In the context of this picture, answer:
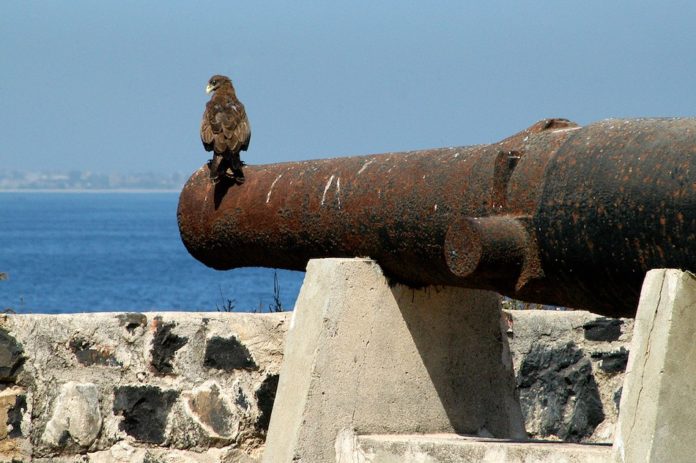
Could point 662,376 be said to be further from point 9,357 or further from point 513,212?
point 9,357

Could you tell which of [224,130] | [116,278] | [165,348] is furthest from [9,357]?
[116,278]

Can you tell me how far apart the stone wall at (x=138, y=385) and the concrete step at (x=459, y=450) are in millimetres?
893

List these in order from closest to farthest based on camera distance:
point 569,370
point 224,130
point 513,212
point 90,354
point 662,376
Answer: point 662,376 → point 513,212 → point 90,354 → point 569,370 → point 224,130

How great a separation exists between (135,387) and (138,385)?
1 cm

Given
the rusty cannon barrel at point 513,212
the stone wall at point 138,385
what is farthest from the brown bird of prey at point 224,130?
the stone wall at point 138,385

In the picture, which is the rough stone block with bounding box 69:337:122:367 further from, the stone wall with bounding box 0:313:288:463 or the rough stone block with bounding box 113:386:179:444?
the rough stone block with bounding box 113:386:179:444

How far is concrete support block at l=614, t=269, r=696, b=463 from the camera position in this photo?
→ 133 inches

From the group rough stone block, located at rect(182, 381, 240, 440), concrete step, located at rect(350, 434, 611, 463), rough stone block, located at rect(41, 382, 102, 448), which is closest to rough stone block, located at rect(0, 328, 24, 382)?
rough stone block, located at rect(41, 382, 102, 448)

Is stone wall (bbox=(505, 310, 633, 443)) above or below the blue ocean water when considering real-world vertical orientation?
above

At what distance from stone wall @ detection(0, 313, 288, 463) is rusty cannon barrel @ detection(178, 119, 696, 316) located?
0.44 meters

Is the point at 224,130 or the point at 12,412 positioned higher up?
the point at 224,130

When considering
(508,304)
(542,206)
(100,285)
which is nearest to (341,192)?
(542,206)

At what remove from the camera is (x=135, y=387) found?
5340 millimetres

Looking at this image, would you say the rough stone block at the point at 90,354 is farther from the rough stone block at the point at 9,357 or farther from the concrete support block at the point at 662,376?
the concrete support block at the point at 662,376
